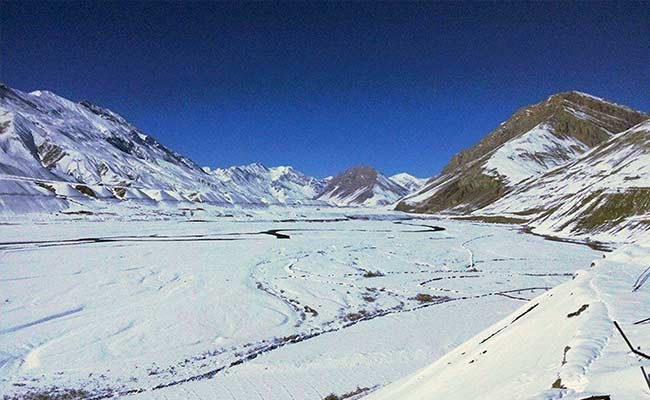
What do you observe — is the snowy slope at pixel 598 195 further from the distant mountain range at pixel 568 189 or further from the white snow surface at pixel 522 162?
the white snow surface at pixel 522 162

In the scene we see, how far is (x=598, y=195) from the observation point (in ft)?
237

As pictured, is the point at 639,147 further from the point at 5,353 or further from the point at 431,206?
the point at 5,353

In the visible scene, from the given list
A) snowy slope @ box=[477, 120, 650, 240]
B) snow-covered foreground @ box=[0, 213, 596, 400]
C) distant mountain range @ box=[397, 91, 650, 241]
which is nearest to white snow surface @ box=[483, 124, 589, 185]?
distant mountain range @ box=[397, 91, 650, 241]

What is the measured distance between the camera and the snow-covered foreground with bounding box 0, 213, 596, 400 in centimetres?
1466

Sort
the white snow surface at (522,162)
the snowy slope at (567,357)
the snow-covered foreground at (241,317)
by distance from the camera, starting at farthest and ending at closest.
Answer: the white snow surface at (522,162) → the snow-covered foreground at (241,317) → the snowy slope at (567,357)

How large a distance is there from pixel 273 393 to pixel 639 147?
128249 mm

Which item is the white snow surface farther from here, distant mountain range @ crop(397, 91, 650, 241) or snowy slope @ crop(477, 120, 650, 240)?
snowy slope @ crop(477, 120, 650, 240)

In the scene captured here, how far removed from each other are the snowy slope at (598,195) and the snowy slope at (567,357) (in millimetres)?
57474

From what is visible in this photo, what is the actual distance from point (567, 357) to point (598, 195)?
3115 inches

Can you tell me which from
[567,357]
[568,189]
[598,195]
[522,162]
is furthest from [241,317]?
[522,162]

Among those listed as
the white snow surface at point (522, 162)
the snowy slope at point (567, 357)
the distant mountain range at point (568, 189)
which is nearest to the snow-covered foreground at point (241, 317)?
the snowy slope at point (567, 357)

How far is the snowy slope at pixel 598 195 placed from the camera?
63938 millimetres

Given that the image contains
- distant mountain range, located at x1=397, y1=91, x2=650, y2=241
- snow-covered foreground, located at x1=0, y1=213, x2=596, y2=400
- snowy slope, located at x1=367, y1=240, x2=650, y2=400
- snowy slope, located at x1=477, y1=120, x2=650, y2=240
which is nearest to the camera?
snowy slope, located at x1=367, y1=240, x2=650, y2=400

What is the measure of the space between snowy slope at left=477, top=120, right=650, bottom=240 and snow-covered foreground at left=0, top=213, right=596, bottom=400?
3069cm
